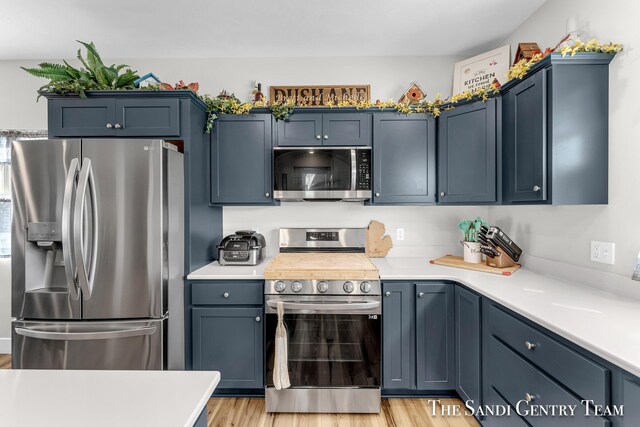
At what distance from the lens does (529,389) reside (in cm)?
142

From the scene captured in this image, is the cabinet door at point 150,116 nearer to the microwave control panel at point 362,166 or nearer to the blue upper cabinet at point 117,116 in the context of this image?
the blue upper cabinet at point 117,116

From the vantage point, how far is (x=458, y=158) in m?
2.41

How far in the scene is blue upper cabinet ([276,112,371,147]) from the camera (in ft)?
8.32

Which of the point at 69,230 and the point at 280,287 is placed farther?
the point at 280,287

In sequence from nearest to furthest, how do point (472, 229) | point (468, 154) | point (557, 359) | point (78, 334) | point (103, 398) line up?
1. point (103, 398)
2. point (557, 359)
3. point (78, 334)
4. point (468, 154)
5. point (472, 229)

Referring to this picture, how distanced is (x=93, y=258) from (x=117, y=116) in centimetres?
96

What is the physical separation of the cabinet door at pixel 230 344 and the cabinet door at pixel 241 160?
86cm

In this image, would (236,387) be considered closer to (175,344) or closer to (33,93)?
(175,344)

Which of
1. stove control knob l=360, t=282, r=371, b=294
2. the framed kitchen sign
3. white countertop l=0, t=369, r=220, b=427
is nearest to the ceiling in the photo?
the framed kitchen sign

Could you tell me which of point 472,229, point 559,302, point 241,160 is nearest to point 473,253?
point 472,229

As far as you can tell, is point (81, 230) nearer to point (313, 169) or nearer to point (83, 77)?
point (83, 77)

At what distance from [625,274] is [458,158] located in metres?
1.18

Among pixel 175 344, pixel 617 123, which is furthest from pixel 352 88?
pixel 175 344

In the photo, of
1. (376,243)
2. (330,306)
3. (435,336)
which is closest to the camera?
(330,306)
